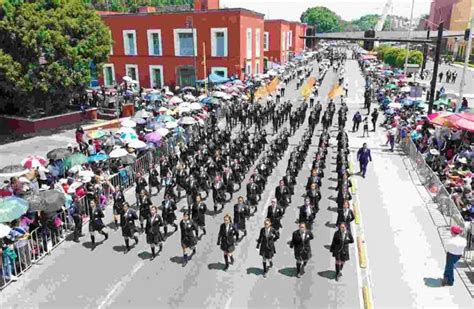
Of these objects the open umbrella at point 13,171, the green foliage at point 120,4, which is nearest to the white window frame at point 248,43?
the open umbrella at point 13,171

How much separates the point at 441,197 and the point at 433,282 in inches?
218

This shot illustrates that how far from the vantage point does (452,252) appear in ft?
36.1

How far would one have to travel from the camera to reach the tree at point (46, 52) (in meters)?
26.7

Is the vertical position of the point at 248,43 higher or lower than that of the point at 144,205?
higher

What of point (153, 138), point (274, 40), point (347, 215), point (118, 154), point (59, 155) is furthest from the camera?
point (274, 40)

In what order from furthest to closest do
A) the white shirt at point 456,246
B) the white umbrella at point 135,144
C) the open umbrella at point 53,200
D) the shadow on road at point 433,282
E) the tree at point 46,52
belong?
1. the tree at point 46,52
2. the white umbrella at point 135,144
3. the open umbrella at point 53,200
4. the shadow on road at point 433,282
5. the white shirt at point 456,246

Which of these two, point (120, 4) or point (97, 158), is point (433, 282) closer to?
point (97, 158)

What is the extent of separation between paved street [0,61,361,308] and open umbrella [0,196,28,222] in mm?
1865

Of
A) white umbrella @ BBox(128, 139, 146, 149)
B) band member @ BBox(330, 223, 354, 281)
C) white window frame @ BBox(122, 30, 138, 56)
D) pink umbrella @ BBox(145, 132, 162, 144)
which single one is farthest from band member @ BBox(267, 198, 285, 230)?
white window frame @ BBox(122, 30, 138, 56)

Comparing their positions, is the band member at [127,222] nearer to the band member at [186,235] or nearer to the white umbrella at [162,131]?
the band member at [186,235]

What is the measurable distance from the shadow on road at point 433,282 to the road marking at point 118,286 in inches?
318

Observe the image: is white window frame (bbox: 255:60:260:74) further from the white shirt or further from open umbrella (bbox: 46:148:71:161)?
the white shirt

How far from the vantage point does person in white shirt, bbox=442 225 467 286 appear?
1093 cm

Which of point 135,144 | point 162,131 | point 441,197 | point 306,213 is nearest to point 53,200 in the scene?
point 135,144
